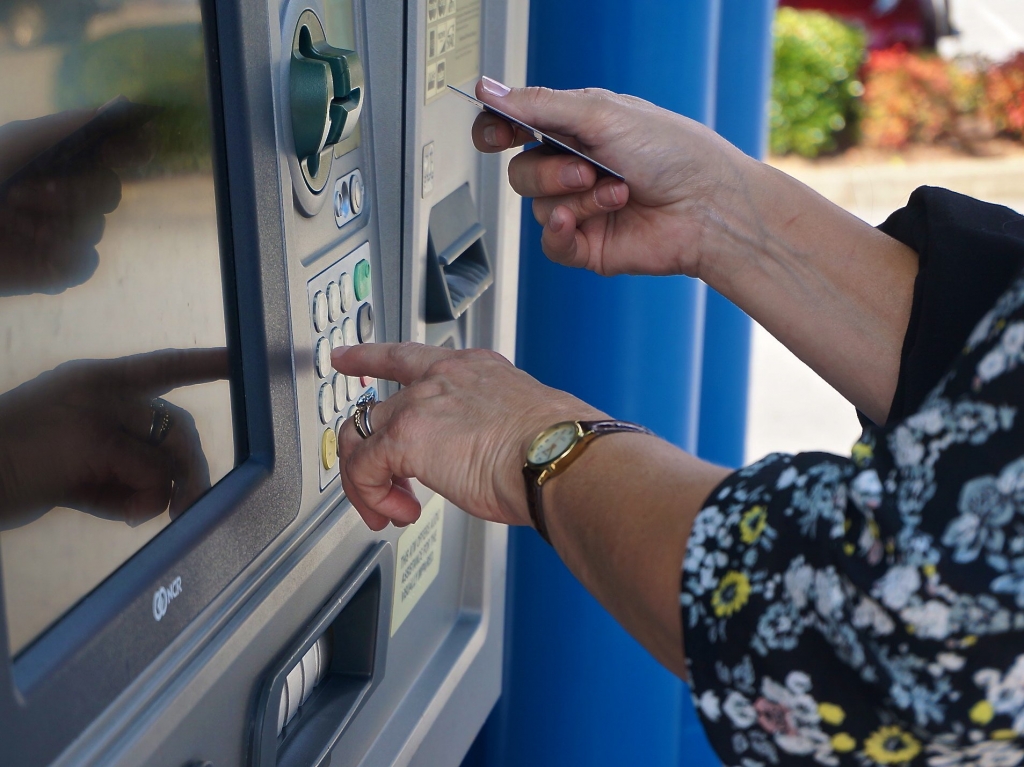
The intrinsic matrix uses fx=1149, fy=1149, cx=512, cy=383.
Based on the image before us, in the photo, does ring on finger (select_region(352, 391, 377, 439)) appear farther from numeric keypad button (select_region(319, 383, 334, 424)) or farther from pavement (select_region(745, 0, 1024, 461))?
pavement (select_region(745, 0, 1024, 461))

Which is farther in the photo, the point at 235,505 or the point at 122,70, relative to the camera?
the point at 235,505

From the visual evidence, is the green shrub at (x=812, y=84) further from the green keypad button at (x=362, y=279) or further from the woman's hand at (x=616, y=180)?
the green keypad button at (x=362, y=279)

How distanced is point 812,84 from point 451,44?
5.94 m

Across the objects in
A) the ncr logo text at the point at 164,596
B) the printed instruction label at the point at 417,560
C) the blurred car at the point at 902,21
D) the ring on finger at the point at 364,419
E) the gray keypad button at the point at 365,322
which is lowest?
the blurred car at the point at 902,21

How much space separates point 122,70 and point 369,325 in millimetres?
370

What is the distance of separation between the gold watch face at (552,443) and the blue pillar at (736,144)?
128 centimetres

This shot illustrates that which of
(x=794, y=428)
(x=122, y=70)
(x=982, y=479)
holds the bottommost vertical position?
(x=794, y=428)

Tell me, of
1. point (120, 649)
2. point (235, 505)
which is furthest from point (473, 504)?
point (120, 649)

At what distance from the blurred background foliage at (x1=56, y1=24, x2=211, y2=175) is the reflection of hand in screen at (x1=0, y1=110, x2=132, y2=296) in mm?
21

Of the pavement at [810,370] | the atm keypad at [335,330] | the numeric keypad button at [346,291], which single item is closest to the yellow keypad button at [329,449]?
the atm keypad at [335,330]

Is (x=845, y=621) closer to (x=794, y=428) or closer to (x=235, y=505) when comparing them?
(x=235, y=505)

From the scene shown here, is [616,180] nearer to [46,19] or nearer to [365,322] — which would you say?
[365,322]

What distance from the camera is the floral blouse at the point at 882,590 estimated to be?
627 millimetres

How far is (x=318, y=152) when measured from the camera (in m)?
0.90
